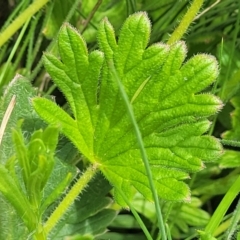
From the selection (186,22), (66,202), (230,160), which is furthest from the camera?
(230,160)

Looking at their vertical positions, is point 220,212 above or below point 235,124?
below

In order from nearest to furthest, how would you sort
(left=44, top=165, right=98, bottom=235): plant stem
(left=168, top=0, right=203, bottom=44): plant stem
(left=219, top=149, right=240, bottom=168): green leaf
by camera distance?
(left=44, top=165, right=98, bottom=235): plant stem → (left=168, top=0, right=203, bottom=44): plant stem → (left=219, top=149, right=240, bottom=168): green leaf

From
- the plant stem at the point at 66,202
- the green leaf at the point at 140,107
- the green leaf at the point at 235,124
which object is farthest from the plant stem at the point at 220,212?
the green leaf at the point at 235,124

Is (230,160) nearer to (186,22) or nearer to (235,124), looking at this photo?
(235,124)

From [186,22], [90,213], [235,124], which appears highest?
[186,22]

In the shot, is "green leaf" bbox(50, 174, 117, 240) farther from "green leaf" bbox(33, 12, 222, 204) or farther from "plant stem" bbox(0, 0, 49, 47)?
"plant stem" bbox(0, 0, 49, 47)

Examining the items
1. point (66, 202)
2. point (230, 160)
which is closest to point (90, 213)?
point (66, 202)

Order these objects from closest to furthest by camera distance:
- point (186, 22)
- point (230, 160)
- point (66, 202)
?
point (66, 202) < point (186, 22) < point (230, 160)

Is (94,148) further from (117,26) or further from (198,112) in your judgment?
(117,26)

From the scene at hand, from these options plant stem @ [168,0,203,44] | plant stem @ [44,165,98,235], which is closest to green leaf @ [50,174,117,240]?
plant stem @ [44,165,98,235]
